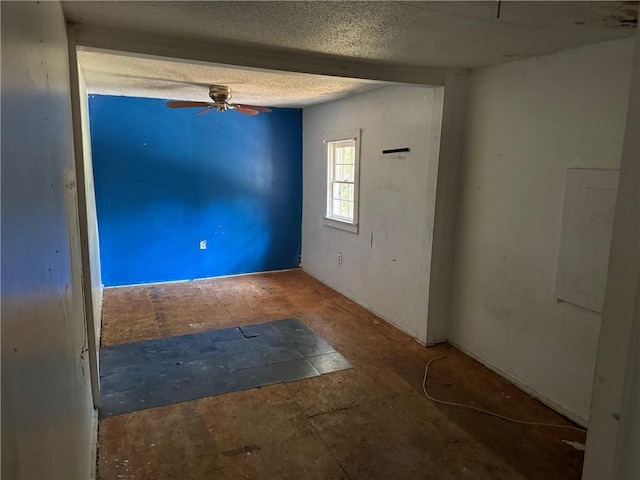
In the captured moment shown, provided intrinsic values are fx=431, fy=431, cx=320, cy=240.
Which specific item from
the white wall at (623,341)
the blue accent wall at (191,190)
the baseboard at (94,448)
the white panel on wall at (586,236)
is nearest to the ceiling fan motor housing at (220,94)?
the blue accent wall at (191,190)

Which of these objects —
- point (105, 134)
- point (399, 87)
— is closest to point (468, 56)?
point (399, 87)

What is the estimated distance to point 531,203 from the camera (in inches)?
115

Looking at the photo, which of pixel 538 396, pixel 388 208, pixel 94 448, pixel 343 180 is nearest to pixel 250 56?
pixel 388 208

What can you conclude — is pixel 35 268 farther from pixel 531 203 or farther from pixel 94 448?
pixel 531 203

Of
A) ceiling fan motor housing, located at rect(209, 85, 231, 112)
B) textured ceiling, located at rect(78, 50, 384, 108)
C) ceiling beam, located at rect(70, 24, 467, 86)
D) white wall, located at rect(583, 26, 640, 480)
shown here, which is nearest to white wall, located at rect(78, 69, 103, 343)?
textured ceiling, located at rect(78, 50, 384, 108)

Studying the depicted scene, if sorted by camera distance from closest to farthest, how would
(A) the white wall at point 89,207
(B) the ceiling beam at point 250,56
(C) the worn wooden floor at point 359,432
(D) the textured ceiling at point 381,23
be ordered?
(D) the textured ceiling at point 381,23 < (C) the worn wooden floor at point 359,432 < (B) the ceiling beam at point 250,56 < (A) the white wall at point 89,207

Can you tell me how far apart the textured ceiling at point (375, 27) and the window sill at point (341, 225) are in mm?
2011

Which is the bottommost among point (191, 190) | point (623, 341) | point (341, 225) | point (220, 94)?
point (341, 225)

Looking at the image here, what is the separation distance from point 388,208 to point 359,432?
2278mm

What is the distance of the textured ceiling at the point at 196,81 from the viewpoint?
3130mm

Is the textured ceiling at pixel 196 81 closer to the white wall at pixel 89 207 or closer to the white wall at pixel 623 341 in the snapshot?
the white wall at pixel 89 207

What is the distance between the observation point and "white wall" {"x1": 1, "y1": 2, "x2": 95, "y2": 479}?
0.75 m

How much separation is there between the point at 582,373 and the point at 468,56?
2.15 meters

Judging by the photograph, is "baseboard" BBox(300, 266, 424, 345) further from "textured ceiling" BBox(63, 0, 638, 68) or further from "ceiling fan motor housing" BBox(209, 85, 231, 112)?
"ceiling fan motor housing" BBox(209, 85, 231, 112)
